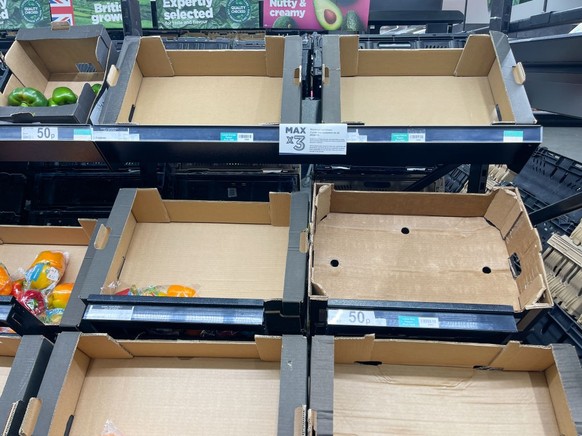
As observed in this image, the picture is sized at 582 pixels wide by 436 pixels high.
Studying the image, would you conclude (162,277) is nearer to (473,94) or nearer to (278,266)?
(278,266)

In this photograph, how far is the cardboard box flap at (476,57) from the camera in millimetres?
1339

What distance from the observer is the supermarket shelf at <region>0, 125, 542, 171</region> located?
1.08m

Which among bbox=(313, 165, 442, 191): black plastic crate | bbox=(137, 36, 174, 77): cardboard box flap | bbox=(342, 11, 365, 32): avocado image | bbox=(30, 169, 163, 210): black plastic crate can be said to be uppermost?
bbox=(342, 11, 365, 32): avocado image

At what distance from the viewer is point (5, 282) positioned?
4.31 feet

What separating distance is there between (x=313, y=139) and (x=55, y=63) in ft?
3.86

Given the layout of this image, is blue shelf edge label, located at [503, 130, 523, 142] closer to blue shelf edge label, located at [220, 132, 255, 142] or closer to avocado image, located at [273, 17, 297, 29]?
blue shelf edge label, located at [220, 132, 255, 142]

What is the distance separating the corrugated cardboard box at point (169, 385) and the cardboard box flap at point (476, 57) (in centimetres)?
108

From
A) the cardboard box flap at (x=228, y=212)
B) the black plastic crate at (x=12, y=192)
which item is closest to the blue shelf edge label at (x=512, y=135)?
the cardboard box flap at (x=228, y=212)

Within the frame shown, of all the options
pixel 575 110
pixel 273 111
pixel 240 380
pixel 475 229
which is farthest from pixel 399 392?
pixel 575 110

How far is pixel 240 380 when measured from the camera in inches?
40.3

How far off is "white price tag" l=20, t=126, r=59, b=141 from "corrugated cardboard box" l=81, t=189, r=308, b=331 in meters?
0.25

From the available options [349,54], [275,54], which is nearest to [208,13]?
[275,54]

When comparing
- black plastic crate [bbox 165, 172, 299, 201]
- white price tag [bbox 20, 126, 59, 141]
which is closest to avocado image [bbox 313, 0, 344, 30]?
black plastic crate [bbox 165, 172, 299, 201]

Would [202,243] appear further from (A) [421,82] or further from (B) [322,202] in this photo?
(A) [421,82]
